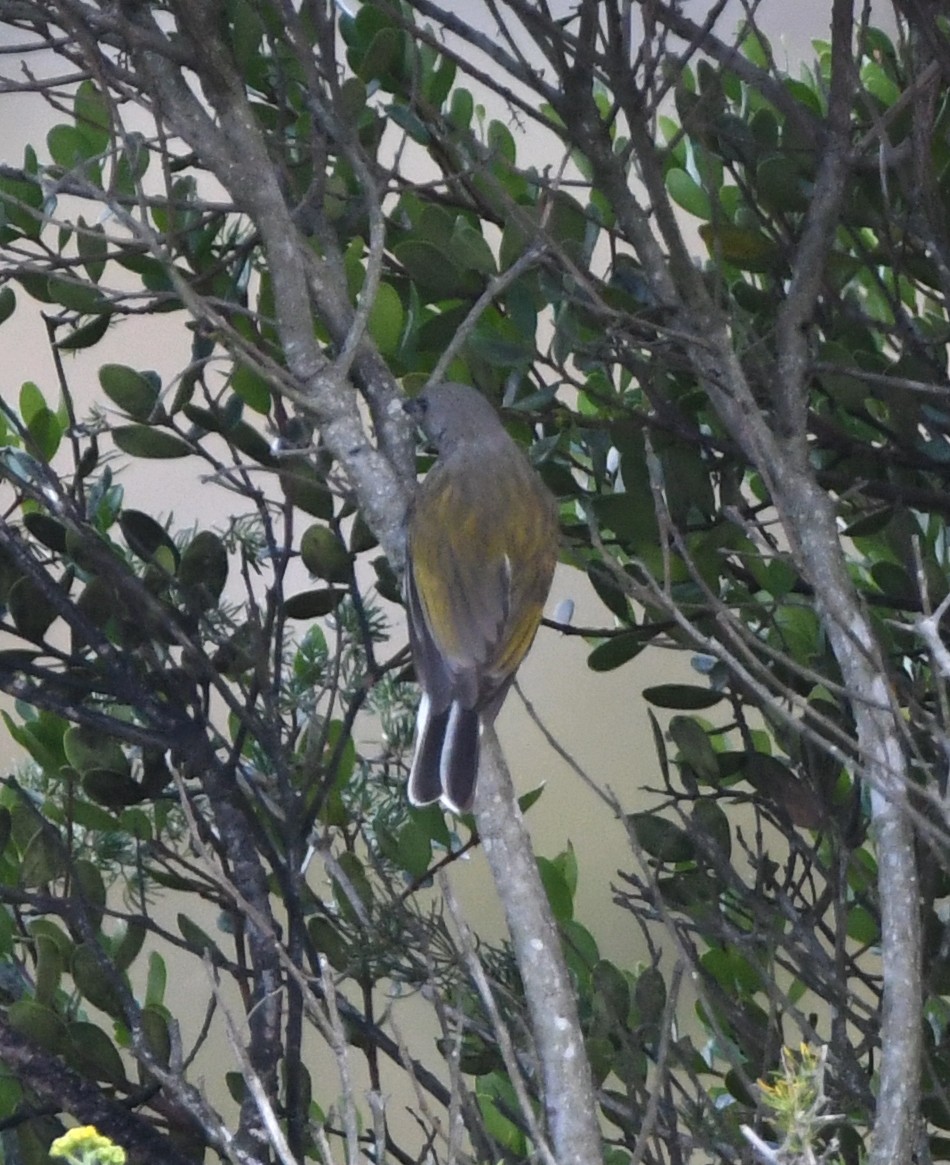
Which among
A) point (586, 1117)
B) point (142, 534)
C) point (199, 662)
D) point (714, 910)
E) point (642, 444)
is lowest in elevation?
point (586, 1117)

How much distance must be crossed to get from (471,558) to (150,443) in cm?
37

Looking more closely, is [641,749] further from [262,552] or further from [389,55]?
[389,55]

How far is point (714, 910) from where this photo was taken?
50.8 inches

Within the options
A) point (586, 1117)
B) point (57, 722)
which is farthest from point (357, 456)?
point (57, 722)

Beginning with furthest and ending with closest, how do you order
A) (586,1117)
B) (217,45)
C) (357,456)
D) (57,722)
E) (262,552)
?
(262,552), (57,722), (217,45), (357,456), (586,1117)

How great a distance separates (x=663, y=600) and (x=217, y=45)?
2.18ft

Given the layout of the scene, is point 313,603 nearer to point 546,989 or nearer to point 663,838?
point 663,838

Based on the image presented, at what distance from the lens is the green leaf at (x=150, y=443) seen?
1.44 m

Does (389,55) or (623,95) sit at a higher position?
(389,55)

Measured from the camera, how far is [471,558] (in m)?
1.53

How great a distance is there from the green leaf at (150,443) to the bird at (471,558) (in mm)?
260

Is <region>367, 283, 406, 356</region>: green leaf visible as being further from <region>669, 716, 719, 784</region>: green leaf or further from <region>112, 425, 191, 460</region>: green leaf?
<region>669, 716, 719, 784</region>: green leaf

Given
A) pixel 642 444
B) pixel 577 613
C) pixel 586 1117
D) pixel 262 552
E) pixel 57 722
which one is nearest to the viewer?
pixel 586 1117

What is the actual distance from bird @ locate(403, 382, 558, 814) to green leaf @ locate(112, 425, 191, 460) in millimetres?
260
